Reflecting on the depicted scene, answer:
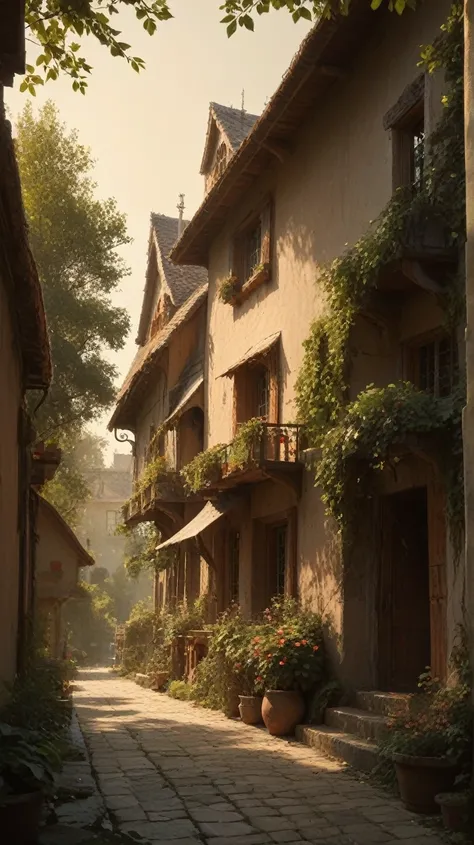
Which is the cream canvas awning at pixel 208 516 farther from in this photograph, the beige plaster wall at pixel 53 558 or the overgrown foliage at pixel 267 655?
the beige plaster wall at pixel 53 558

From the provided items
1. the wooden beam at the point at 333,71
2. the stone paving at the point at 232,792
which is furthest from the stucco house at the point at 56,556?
the wooden beam at the point at 333,71

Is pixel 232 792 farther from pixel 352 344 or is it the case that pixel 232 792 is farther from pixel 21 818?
pixel 352 344

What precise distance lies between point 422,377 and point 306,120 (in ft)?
16.6

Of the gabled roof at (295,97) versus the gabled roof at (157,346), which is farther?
the gabled roof at (157,346)

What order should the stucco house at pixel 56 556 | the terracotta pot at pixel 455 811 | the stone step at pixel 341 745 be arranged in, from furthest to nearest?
the stucco house at pixel 56 556 → the stone step at pixel 341 745 → the terracotta pot at pixel 455 811

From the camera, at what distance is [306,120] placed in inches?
560

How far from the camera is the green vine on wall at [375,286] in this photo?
9422mm

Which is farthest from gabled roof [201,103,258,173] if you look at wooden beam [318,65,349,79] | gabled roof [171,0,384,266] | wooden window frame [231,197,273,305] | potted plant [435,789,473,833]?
potted plant [435,789,473,833]

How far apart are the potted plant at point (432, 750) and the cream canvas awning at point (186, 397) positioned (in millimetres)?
11970

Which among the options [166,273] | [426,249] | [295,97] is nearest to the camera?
[426,249]

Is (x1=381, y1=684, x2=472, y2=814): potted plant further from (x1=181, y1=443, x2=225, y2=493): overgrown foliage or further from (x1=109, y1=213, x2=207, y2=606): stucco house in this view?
(x1=109, y1=213, x2=207, y2=606): stucco house

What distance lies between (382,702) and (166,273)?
16077mm

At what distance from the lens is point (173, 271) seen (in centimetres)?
2466

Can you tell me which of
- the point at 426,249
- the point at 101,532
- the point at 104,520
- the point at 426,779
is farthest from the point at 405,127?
the point at 104,520
